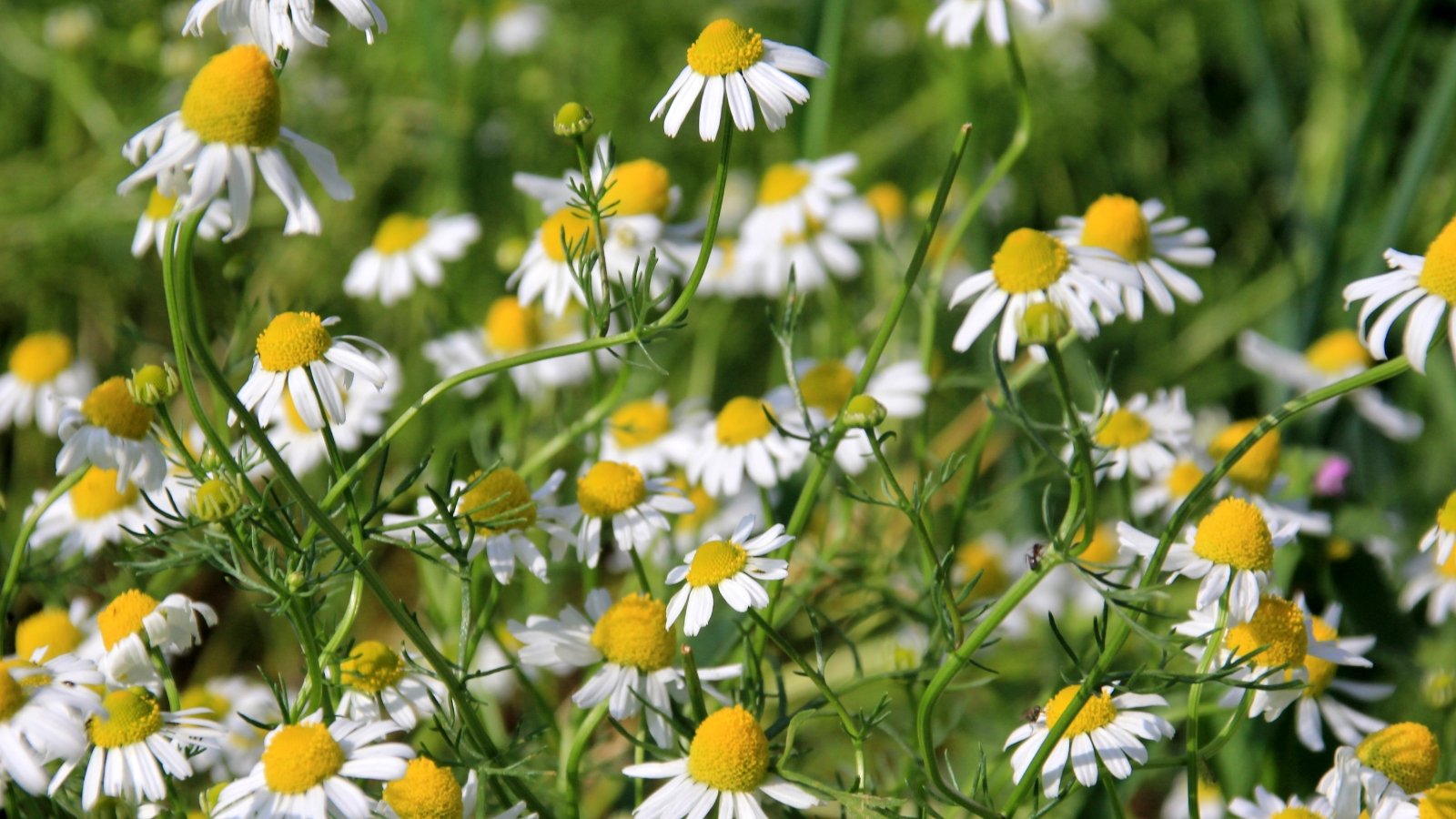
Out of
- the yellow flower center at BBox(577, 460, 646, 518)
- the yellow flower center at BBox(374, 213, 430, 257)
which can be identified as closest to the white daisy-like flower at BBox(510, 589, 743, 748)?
the yellow flower center at BBox(577, 460, 646, 518)

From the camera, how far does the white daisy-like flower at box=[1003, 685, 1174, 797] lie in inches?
35.3

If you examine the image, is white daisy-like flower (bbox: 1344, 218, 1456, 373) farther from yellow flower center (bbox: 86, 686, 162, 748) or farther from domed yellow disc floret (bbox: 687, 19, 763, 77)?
yellow flower center (bbox: 86, 686, 162, 748)

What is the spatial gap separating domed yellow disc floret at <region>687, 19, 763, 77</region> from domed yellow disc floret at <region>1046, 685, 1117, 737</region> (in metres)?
0.49

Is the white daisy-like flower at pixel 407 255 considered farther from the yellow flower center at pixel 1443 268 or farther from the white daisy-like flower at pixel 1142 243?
the yellow flower center at pixel 1443 268

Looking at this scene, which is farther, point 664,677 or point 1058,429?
point 664,677

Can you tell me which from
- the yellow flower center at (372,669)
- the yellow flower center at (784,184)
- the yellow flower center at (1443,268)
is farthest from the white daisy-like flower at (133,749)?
the yellow flower center at (784,184)

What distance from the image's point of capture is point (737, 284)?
1.73 metres

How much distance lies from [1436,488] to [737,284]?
1.02 metres

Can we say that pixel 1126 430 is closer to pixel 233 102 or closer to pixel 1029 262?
Result: pixel 1029 262

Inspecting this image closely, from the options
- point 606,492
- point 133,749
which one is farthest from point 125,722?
point 606,492

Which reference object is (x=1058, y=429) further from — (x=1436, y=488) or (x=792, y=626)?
(x=1436, y=488)

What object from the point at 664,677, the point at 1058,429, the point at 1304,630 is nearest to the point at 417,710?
the point at 664,677

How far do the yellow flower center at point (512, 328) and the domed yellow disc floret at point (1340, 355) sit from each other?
0.98 metres

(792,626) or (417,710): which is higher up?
(417,710)
